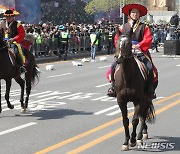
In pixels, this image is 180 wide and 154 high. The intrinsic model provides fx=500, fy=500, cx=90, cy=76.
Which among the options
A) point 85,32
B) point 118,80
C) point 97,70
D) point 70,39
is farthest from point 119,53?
point 85,32

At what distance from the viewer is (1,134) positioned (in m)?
8.96

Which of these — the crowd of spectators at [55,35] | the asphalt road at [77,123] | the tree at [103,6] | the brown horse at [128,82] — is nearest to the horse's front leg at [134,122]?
the brown horse at [128,82]

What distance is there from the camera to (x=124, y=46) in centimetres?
712

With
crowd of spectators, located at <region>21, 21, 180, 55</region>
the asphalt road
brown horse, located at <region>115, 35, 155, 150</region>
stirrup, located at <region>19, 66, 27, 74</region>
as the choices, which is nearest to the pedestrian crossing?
the asphalt road

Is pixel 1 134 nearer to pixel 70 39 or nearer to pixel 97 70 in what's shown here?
pixel 97 70

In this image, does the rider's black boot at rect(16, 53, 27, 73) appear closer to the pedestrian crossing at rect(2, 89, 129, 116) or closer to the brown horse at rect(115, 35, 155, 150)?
the pedestrian crossing at rect(2, 89, 129, 116)

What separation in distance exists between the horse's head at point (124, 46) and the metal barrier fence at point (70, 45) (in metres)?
20.1

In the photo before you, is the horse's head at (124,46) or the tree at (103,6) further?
the tree at (103,6)

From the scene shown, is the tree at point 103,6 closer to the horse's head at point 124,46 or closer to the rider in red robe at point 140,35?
the rider in red robe at point 140,35

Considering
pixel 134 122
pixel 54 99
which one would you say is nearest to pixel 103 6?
pixel 54 99

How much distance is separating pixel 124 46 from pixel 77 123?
326cm

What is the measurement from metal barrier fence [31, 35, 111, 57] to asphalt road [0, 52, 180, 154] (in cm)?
1175

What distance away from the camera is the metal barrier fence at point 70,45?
2815 cm

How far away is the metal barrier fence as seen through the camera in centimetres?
2815
